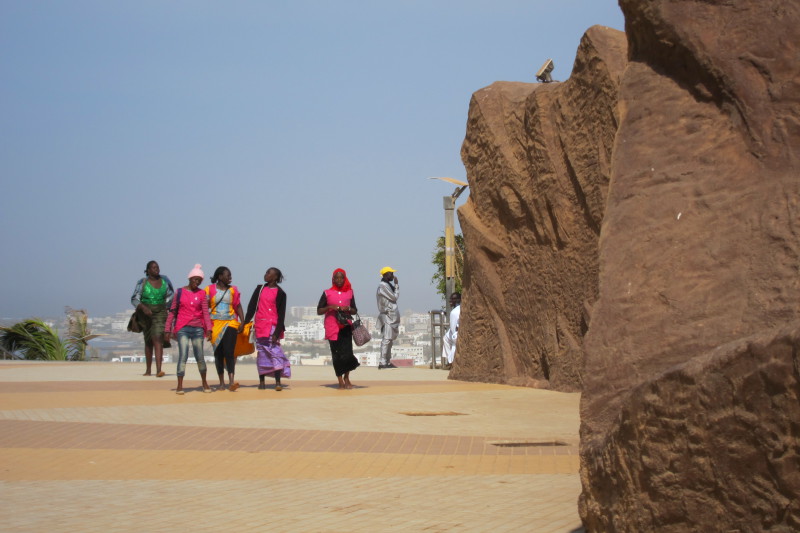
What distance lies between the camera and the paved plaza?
216 inches

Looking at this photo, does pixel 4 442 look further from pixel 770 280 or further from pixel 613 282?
pixel 770 280

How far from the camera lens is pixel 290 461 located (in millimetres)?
7578

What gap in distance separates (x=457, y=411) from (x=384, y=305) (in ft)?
32.0

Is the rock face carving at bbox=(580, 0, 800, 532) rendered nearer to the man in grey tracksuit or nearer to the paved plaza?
the paved plaza

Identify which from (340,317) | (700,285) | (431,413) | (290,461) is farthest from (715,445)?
(340,317)

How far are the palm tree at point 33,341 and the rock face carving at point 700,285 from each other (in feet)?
75.6

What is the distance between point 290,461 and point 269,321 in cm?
611

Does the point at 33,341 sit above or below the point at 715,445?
above

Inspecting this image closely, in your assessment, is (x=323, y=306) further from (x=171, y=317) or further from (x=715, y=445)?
(x=715, y=445)

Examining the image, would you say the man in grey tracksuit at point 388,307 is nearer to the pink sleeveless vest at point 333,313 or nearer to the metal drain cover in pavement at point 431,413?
the pink sleeveless vest at point 333,313

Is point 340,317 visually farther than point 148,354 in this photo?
No

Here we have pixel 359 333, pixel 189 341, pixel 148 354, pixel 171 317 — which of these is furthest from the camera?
pixel 148 354

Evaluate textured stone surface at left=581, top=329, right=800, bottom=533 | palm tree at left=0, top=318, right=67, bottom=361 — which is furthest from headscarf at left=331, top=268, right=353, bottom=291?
palm tree at left=0, top=318, right=67, bottom=361

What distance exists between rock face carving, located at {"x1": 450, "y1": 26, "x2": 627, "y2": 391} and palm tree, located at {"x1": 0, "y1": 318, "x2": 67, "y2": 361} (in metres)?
13.9
